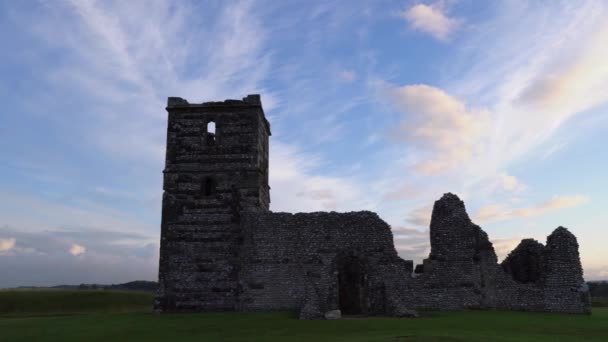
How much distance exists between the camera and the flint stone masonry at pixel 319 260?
20188mm

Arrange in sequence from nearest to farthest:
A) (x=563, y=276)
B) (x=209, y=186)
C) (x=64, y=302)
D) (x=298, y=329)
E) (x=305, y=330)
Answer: (x=305, y=330), (x=298, y=329), (x=563, y=276), (x=209, y=186), (x=64, y=302)

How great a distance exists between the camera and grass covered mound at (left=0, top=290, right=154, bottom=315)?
28866 millimetres

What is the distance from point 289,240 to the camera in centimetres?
2100

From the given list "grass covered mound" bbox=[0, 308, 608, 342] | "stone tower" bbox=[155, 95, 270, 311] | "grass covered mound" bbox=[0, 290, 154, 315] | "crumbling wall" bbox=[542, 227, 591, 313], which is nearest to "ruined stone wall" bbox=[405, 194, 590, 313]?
"crumbling wall" bbox=[542, 227, 591, 313]

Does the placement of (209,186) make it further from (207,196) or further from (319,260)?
(319,260)

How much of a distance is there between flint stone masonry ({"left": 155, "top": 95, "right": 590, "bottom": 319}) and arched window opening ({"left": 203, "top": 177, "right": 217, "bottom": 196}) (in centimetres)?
5

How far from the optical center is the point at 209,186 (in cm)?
2262

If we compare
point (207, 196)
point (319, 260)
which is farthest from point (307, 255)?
point (207, 196)

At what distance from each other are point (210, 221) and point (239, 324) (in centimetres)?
747

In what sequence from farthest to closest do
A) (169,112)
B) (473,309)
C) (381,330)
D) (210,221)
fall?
(169,112), (210,221), (473,309), (381,330)

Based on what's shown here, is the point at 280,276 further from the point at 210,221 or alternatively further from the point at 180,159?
the point at 180,159

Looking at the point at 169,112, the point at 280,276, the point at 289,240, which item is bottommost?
the point at 280,276

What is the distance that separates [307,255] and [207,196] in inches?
219

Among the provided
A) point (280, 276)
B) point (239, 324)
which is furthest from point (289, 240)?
point (239, 324)
